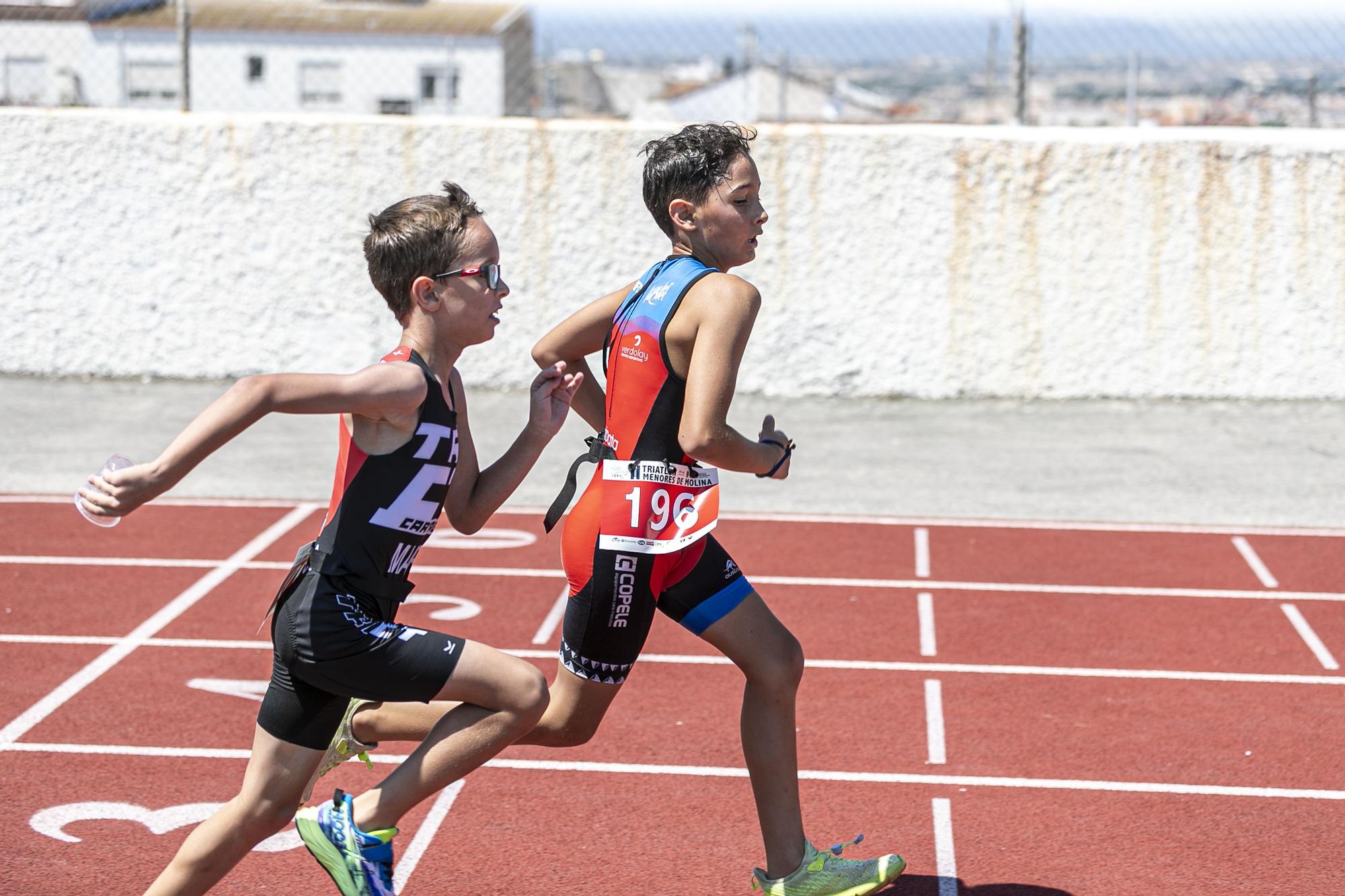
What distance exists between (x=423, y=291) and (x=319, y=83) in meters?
41.9

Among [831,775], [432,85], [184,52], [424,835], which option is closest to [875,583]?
[831,775]

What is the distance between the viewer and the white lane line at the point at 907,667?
18.3ft

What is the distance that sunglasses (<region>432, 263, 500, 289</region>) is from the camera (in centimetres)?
326

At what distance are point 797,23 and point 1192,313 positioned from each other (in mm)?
3935

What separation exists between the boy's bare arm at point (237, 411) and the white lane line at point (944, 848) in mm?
1981

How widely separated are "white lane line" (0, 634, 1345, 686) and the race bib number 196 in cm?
217

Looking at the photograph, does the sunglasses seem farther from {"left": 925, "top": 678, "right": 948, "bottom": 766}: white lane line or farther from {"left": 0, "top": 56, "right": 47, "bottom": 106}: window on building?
{"left": 0, "top": 56, "right": 47, "bottom": 106}: window on building

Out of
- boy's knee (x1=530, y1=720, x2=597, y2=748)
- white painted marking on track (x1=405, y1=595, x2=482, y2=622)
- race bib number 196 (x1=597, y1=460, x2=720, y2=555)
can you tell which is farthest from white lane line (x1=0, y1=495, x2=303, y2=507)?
race bib number 196 (x1=597, y1=460, x2=720, y2=555)

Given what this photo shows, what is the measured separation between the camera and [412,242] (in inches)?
128

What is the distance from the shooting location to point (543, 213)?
10695 mm

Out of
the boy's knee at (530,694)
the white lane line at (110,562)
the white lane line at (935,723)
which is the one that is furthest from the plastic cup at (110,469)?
the white lane line at (110,562)

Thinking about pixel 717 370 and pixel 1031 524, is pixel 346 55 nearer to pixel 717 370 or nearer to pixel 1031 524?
pixel 1031 524

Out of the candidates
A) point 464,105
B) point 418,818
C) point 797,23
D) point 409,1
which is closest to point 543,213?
point 797,23

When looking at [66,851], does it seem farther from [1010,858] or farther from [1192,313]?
[1192,313]
